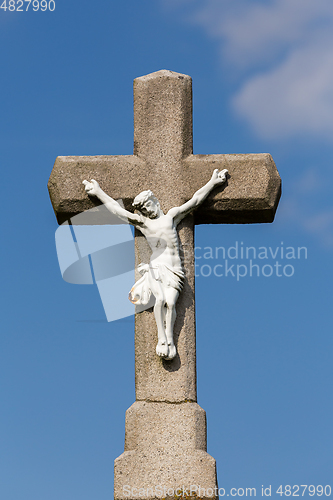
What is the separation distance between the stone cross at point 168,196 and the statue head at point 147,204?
0.18 metres

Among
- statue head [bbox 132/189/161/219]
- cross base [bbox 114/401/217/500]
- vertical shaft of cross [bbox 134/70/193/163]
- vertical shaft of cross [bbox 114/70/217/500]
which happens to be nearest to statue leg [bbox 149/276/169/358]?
vertical shaft of cross [bbox 114/70/217/500]

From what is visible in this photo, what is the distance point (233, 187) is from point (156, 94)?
1.19 m

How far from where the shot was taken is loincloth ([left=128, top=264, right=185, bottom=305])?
24.5 ft

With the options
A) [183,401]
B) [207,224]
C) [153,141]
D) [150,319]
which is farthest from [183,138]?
[183,401]

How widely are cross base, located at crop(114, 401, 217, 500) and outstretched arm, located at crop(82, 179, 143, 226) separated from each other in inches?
66.4

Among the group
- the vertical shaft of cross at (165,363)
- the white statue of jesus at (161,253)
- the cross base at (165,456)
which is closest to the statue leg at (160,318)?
the white statue of jesus at (161,253)

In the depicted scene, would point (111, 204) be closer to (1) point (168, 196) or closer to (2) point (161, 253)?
(1) point (168, 196)

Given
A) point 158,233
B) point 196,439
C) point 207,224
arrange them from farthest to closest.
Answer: point 207,224
point 158,233
point 196,439

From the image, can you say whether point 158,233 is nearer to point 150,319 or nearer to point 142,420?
point 150,319

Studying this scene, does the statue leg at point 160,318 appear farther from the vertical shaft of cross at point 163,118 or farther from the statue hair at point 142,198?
the vertical shaft of cross at point 163,118

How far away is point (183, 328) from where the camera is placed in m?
7.49

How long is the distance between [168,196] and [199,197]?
0.99ft

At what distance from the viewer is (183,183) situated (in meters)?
7.82

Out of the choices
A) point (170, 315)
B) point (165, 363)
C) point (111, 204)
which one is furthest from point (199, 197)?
point (165, 363)
